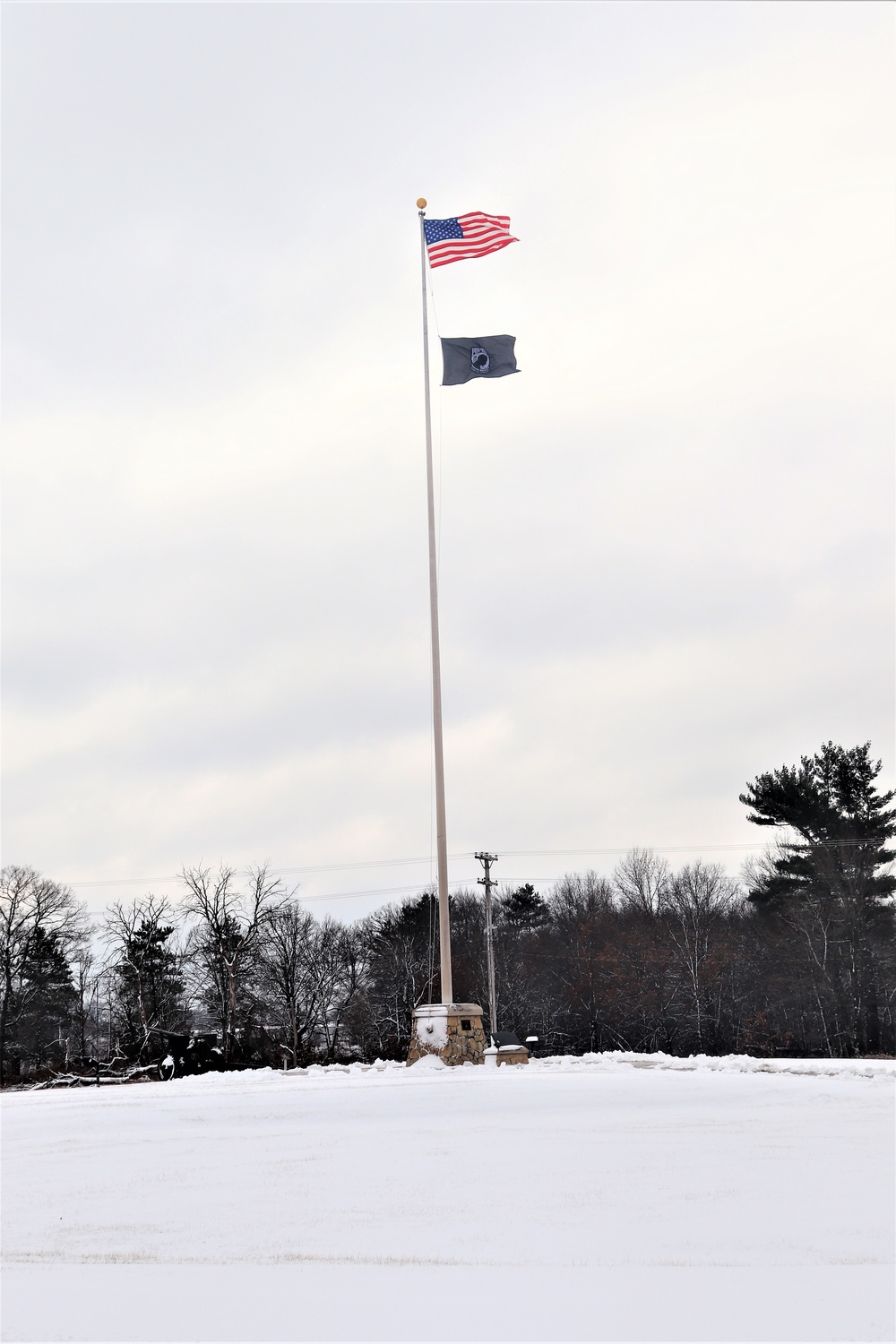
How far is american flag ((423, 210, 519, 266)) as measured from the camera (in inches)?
871

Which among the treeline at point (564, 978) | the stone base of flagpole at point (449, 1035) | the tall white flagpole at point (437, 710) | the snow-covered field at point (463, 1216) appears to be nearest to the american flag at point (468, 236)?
the tall white flagpole at point (437, 710)

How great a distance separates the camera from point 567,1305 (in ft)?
21.4

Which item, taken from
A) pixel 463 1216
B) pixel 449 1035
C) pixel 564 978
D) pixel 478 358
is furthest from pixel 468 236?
pixel 564 978

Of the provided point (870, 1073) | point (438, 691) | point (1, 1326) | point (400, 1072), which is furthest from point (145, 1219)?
point (438, 691)

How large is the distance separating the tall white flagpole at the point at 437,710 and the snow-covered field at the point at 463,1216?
17.7 feet

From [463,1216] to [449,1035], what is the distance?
10574mm

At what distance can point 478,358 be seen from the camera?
21812mm

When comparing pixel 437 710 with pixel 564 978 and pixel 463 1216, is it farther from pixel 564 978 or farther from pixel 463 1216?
pixel 564 978

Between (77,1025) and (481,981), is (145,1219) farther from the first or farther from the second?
(481,981)

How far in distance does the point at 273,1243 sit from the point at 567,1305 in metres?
2.52

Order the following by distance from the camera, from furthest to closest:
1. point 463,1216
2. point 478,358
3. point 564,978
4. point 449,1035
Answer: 1. point 564,978
2. point 478,358
3. point 449,1035
4. point 463,1216

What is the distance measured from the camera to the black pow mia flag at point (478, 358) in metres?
21.7

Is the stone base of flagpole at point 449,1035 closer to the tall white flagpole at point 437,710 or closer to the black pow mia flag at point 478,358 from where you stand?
the tall white flagpole at point 437,710

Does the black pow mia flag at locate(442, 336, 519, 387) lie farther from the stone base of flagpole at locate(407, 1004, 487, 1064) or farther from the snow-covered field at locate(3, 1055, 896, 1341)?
the snow-covered field at locate(3, 1055, 896, 1341)
